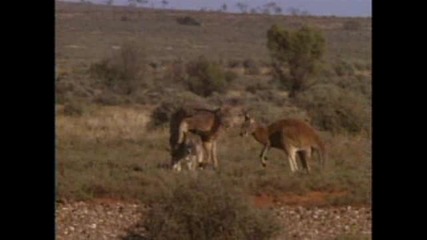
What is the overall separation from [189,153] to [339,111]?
2968mm

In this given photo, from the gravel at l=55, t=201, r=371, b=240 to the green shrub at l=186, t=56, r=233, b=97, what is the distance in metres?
7.65

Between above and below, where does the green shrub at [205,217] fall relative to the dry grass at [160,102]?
below

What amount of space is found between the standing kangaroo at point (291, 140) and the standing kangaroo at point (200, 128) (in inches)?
14.6

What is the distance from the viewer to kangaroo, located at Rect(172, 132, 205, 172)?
32.2 ft

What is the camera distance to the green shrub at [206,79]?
54.4 feet

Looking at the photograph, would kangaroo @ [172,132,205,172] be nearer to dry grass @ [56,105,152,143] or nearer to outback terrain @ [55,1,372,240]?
outback terrain @ [55,1,372,240]

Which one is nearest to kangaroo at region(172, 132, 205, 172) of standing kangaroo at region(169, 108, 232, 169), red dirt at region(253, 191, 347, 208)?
standing kangaroo at region(169, 108, 232, 169)

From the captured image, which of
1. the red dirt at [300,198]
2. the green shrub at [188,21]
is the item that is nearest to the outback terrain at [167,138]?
the red dirt at [300,198]

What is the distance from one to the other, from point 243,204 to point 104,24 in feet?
61.1

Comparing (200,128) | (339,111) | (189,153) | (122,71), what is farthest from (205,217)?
(122,71)

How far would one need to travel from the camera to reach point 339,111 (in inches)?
488

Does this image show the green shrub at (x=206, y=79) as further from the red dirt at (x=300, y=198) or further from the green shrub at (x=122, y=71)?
the red dirt at (x=300, y=198)

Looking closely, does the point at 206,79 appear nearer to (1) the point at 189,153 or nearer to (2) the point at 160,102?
(2) the point at 160,102
